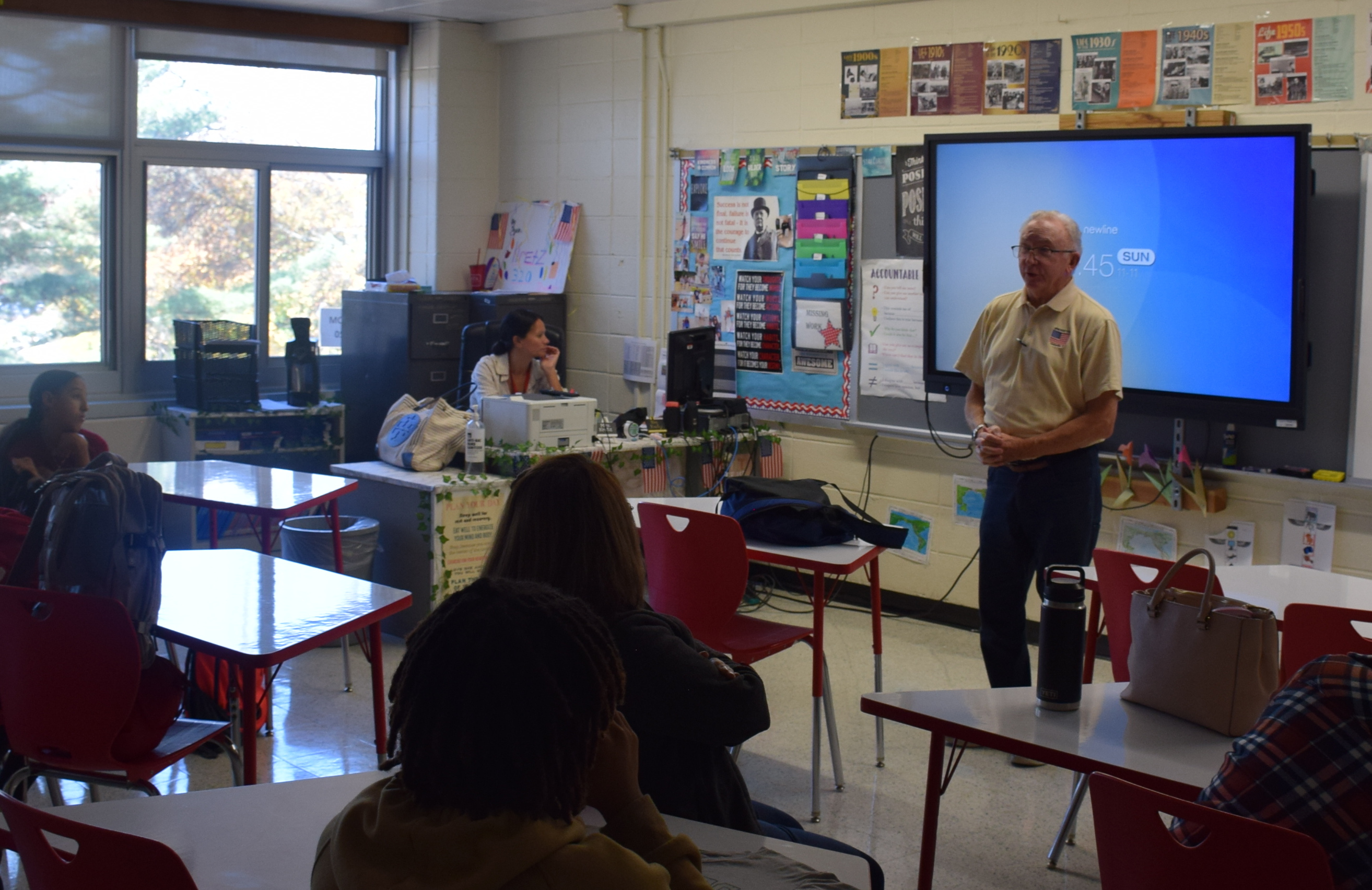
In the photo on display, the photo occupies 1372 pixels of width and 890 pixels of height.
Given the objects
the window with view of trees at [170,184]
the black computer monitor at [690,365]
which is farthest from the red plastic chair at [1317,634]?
the window with view of trees at [170,184]

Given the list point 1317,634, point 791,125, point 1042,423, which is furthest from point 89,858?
point 791,125

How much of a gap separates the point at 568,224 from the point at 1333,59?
386 centimetres

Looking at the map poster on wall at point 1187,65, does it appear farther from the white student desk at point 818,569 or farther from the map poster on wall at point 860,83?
the white student desk at point 818,569

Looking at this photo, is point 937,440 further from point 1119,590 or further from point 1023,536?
point 1119,590

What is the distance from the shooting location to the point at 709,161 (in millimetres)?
6039

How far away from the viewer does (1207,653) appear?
1967mm

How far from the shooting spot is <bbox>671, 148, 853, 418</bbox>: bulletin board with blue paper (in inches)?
219

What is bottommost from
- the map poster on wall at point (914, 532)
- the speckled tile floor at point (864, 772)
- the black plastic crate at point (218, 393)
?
the speckled tile floor at point (864, 772)

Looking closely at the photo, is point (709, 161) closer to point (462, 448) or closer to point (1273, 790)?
point (462, 448)

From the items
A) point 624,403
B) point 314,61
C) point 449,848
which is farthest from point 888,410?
point 449,848

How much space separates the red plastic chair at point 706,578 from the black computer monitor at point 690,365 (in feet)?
6.29

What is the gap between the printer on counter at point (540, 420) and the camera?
15.8 ft

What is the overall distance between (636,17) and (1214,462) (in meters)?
3.59

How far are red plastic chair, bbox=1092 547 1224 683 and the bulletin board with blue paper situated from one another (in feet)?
9.33
